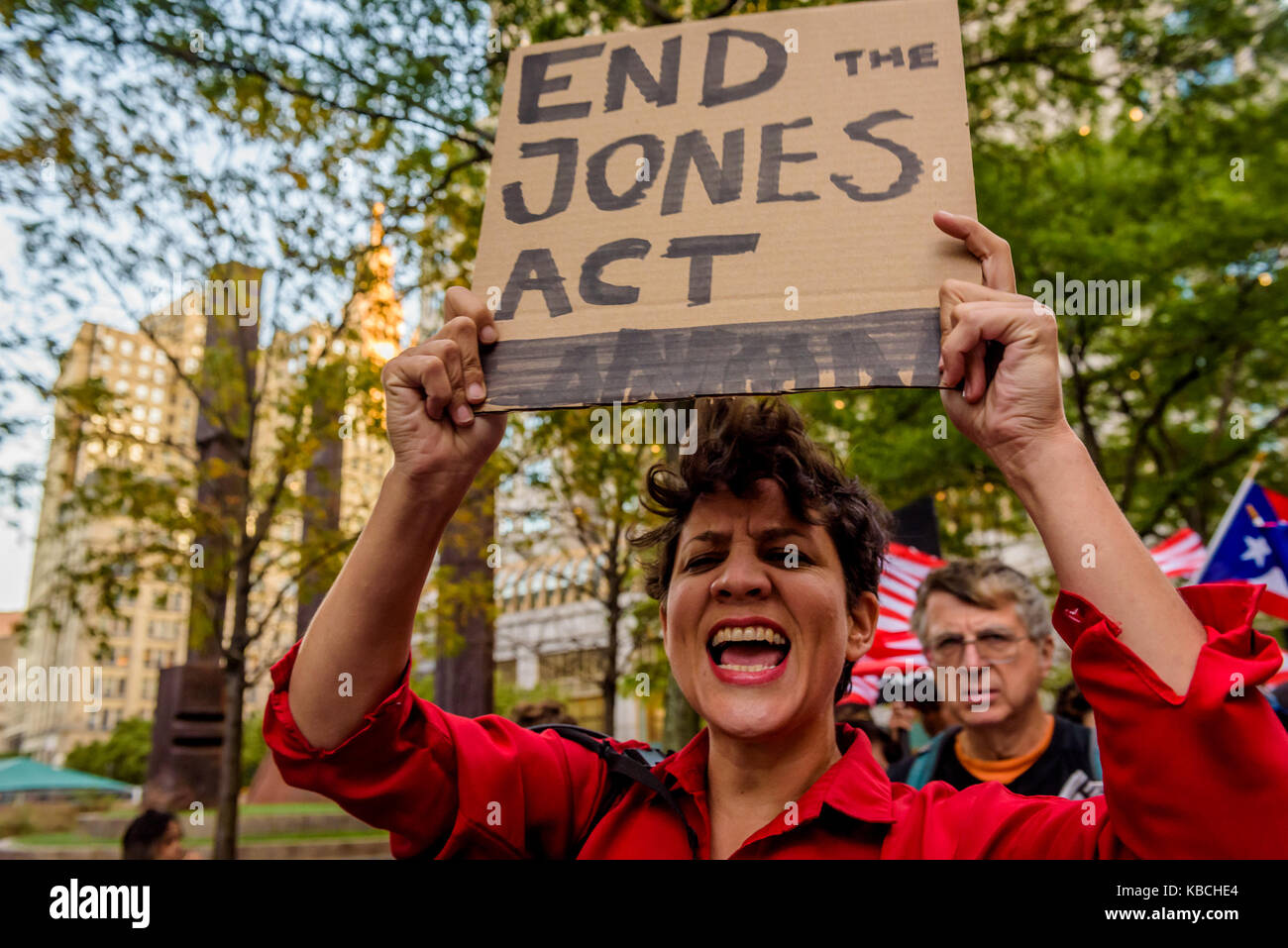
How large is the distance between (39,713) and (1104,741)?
3542 inches

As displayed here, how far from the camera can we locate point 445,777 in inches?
81.4

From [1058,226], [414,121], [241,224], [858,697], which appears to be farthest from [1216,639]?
[1058,226]

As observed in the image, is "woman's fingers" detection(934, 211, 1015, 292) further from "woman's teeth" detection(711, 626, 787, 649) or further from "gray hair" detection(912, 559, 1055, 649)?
"gray hair" detection(912, 559, 1055, 649)

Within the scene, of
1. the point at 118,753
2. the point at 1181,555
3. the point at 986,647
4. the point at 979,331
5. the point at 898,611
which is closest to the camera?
the point at 979,331

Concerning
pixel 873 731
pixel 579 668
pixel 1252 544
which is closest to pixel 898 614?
pixel 873 731

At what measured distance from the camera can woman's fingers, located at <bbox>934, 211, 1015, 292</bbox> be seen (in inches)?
74.3

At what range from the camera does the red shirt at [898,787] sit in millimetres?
1466

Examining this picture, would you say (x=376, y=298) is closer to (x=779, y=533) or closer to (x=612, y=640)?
(x=612, y=640)

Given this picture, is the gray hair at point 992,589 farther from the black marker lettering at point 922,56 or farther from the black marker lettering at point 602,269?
the black marker lettering at point 602,269

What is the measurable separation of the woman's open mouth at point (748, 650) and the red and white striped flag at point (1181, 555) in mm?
7112

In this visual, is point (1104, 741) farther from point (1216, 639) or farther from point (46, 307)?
point (46, 307)

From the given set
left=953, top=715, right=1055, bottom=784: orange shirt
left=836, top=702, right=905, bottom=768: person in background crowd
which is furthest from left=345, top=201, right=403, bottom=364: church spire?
left=953, top=715, right=1055, bottom=784: orange shirt

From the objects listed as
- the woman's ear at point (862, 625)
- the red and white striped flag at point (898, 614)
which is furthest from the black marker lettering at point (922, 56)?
the red and white striped flag at point (898, 614)

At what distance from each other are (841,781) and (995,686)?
239cm
